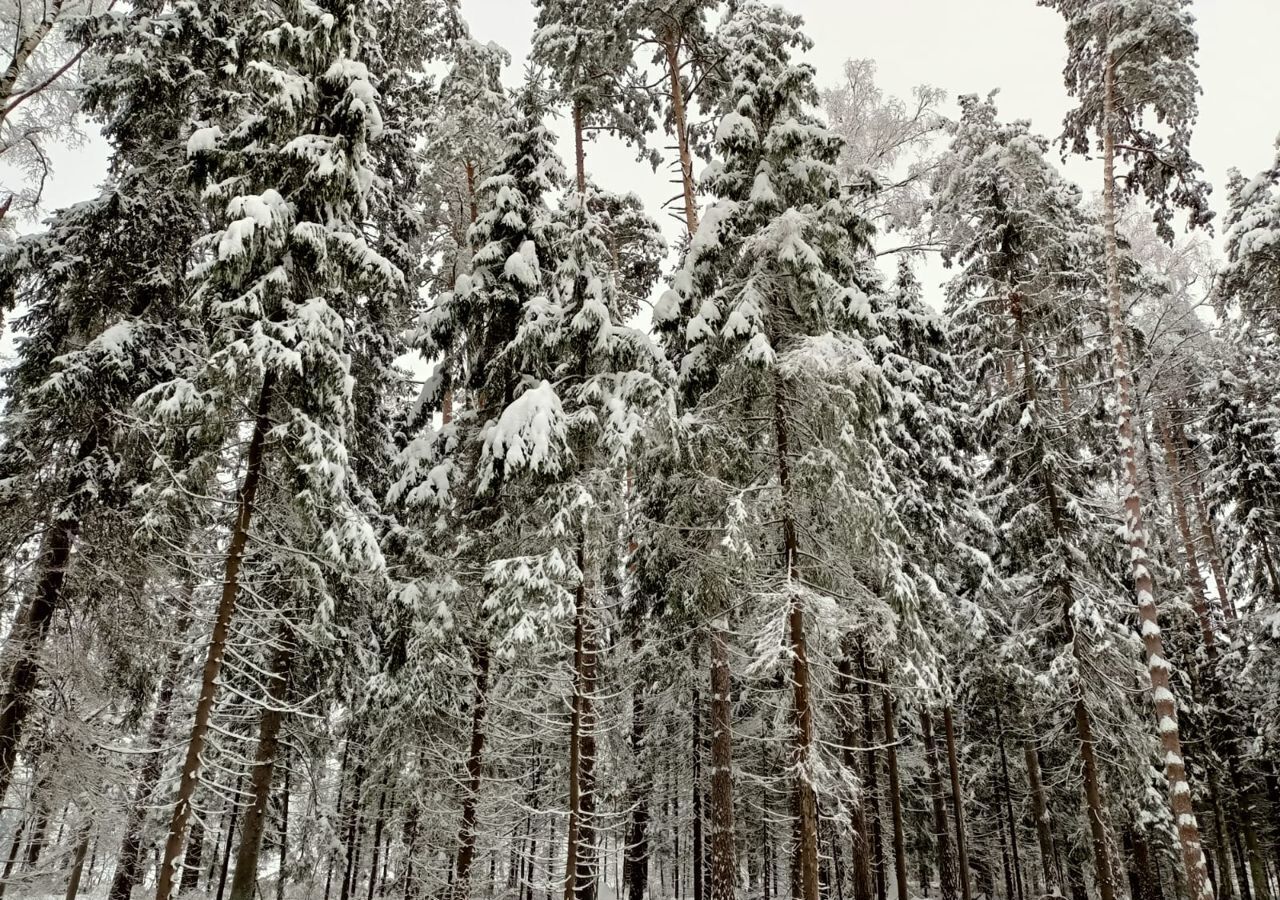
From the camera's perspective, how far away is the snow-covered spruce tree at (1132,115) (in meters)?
12.6

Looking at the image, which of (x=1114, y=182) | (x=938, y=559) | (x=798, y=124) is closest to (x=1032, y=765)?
(x=938, y=559)

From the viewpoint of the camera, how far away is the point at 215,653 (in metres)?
8.18

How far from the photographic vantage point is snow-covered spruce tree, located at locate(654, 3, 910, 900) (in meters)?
10.0

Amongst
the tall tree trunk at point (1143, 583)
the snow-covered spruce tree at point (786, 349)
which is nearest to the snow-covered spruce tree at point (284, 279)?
the snow-covered spruce tree at point (786, 349)

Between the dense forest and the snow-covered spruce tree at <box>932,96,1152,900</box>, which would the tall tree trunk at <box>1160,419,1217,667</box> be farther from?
the snow-covered spruce tree at <box>932,96,1152,900</box>

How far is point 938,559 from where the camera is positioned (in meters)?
17.3

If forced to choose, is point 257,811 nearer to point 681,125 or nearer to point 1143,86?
point 681,125

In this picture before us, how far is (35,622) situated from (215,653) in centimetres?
471

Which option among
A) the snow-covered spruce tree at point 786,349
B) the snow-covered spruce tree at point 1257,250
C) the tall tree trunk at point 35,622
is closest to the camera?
the tall tree trunk at point 35,622

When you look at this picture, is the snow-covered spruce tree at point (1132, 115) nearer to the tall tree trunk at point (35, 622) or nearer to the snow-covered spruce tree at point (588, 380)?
the snow-covered spruce tree at point (588, 380)

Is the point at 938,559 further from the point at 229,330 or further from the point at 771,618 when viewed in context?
the point at 229,330

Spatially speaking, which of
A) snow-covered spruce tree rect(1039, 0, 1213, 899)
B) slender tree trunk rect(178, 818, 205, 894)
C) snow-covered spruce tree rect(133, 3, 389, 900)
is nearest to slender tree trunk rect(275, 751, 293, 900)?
slender tree trunk rect(178, 818, 205, 894)

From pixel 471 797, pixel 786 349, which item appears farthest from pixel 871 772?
pixel 786 349

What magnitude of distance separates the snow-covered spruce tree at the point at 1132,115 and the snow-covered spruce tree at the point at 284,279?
1287cm
